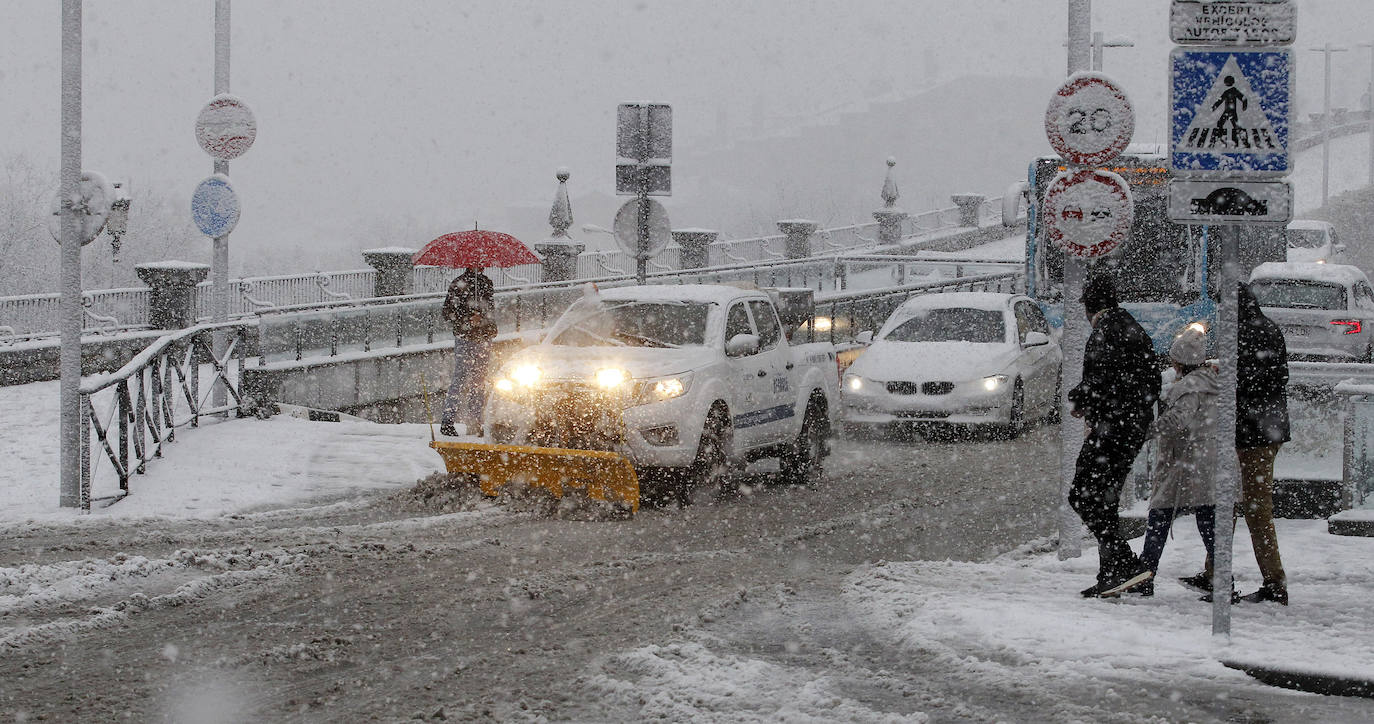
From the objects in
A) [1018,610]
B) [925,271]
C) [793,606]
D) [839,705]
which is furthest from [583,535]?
[925,271]

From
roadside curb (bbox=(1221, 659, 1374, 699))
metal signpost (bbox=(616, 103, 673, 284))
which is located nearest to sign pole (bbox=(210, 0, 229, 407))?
metal signpost (bbox=(616, 103, 673, 284))

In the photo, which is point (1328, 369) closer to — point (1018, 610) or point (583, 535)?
point (1018, 610)

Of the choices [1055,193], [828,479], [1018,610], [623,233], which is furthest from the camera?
[623,233]

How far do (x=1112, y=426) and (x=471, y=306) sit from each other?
8.60 m

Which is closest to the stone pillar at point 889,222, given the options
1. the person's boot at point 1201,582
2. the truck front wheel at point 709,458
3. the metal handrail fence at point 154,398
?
the metal handrail fence at point 154,398

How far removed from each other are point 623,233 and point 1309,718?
12.0m

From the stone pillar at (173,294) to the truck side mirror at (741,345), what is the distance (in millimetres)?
11230

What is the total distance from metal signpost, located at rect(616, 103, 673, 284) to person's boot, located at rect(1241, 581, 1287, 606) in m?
9.00

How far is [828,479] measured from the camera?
14.3 meters

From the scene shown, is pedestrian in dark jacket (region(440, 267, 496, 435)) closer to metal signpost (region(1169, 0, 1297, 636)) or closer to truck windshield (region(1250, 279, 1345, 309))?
metal signpost (region(1169, 0, 1297, 636))

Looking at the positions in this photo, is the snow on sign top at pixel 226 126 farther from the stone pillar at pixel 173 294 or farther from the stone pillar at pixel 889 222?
the stone pillar at pixel 889 222

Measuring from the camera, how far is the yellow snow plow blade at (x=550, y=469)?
11.4 m

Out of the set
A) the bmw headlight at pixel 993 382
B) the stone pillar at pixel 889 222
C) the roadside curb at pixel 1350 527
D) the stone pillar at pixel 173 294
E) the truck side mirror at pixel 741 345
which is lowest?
the roadside curb at pixel 1350 527

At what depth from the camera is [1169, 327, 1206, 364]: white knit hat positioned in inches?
334
